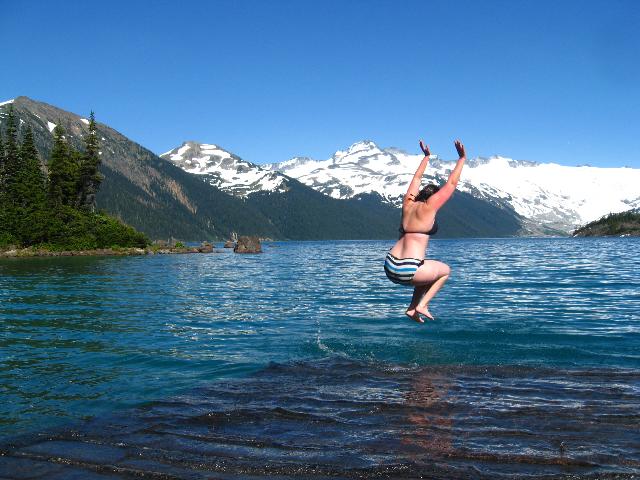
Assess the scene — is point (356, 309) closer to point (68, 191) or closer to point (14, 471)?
point (14, 471)

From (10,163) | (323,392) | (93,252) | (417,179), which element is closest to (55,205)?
(10,163)

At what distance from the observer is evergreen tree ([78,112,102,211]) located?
108 m

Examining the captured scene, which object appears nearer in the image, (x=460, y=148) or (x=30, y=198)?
(x=460, y=148)

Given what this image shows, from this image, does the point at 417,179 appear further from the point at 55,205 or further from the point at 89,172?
the point at 89,172

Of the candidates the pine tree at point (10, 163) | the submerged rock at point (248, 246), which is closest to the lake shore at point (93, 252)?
the submerged rock at point (248, 246)

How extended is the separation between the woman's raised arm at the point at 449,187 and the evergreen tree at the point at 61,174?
10587cm

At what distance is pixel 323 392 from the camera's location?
10523 millimetres

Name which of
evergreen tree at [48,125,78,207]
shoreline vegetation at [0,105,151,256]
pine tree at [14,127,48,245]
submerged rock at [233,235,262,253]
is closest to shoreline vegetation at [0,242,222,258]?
shoreline vegetation at [0,105,151,256]

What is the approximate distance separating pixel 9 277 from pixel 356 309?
109 ft

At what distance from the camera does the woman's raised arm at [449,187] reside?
9.27 meters

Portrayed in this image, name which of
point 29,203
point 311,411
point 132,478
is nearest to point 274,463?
point 132,478

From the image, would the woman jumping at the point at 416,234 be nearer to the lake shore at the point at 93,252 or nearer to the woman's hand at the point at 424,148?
the woman's hand at the point at 424,148

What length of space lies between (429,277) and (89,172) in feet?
361

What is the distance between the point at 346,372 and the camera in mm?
12344
